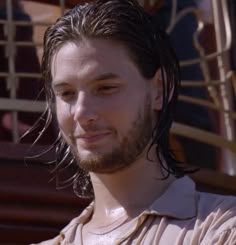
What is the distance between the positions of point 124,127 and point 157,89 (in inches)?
5.4

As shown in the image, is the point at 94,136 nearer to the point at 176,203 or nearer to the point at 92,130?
the point at 92,130

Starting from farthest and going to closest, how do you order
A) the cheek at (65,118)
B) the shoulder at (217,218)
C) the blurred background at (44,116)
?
the blurred background at (44,116) → the cheek at (65,118) → the shoulder at (217,218)

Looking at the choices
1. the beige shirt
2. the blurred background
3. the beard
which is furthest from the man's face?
the blurred background

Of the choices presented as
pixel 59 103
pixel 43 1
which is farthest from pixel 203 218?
pixel 43 1

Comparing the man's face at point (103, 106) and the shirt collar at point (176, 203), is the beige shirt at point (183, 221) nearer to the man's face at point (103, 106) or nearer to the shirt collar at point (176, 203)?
the shirt collar at point (176, 203)

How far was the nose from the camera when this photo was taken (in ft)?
7.14

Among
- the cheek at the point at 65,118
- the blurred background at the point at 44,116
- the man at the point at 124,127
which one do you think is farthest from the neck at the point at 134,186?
the blurred background at the point at 44,116

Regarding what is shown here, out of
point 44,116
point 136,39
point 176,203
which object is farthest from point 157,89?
point 44,116

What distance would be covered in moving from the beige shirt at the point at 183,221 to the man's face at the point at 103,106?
104 mm

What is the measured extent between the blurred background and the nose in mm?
854

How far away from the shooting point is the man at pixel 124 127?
7.17 ft

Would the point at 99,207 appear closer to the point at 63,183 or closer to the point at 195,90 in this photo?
the point at 63,183

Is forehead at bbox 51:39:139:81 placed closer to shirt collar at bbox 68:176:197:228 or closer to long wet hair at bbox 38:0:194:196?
long wet hair at bbox 38:0:194:196

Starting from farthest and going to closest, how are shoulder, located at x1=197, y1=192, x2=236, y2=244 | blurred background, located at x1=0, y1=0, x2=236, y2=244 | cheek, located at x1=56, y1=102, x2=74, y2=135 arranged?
blurred background, located at x1=0, y1=0, x2=236, y2=244, cheek, located at x1=56, y1=102, x2=74, y2=135, shoulder, located at x1=197, y1=192, x2=236, y2=244
